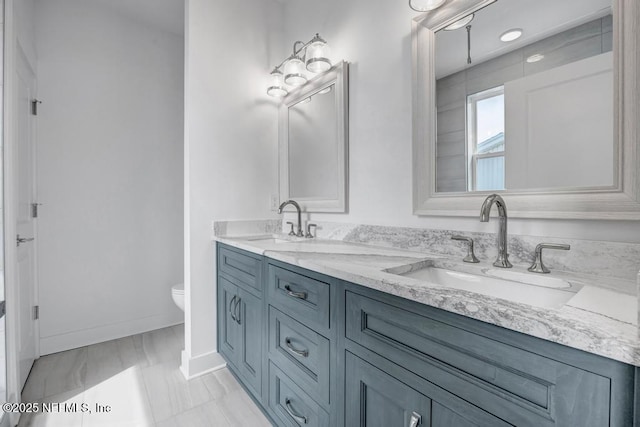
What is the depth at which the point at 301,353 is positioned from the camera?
1.21 meters

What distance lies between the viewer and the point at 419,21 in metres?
1.35

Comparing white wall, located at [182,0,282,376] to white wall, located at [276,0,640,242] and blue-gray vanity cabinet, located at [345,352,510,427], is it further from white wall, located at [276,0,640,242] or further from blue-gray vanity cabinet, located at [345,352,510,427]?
blue-gray vanity cabinet, located at [345,352,510,427]

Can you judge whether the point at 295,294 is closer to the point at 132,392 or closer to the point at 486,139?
the point at 486,139

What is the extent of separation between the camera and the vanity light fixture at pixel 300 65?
6.00 feet

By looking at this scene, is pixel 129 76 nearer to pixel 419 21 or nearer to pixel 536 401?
pixel 419 21

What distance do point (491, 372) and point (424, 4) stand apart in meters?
1.39

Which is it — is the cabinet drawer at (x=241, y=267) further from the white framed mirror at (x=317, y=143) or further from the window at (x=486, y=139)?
the window at (x=486, y=139)

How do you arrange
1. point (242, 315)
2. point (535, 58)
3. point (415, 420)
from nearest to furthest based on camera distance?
point (415, 420) → point (535, 58) → point (242, 315)

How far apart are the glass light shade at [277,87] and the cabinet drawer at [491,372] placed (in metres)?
1.76

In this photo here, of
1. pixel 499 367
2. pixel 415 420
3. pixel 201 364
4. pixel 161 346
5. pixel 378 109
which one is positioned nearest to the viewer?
pixel 499 367

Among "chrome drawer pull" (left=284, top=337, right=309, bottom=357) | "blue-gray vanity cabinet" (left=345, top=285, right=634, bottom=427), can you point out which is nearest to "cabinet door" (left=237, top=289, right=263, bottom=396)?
"chrome drawer pull" (left=284, top=337, right=309, bottom=357)

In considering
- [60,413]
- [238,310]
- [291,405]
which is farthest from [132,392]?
[291,405]

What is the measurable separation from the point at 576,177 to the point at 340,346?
3.09 ft

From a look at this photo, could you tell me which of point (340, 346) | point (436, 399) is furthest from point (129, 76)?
point (436, 399)
